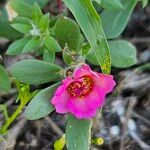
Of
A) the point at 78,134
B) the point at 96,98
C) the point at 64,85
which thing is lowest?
the point at 78,134

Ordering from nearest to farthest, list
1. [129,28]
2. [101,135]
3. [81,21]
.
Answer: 1. [81,21]
2. [101,135]
3. [129,28]

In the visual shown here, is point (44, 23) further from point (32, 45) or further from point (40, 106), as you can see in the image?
point (40, 106)

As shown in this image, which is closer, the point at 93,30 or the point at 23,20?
the point at 93,30

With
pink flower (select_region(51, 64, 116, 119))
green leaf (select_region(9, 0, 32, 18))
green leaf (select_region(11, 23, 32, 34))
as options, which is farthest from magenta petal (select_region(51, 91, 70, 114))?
green leaf (select_region(9, 0, 32, 18))

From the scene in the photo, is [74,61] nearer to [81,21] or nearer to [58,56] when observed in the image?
[81,21]

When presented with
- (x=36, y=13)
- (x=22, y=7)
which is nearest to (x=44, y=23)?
(x=36, y=13)

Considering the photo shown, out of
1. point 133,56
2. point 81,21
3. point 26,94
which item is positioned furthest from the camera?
point 133,56

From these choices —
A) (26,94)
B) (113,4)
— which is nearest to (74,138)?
(26,94)

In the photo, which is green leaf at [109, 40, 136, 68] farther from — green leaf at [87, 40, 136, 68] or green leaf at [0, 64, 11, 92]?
green leaf at [0, 64, 11, 92]
